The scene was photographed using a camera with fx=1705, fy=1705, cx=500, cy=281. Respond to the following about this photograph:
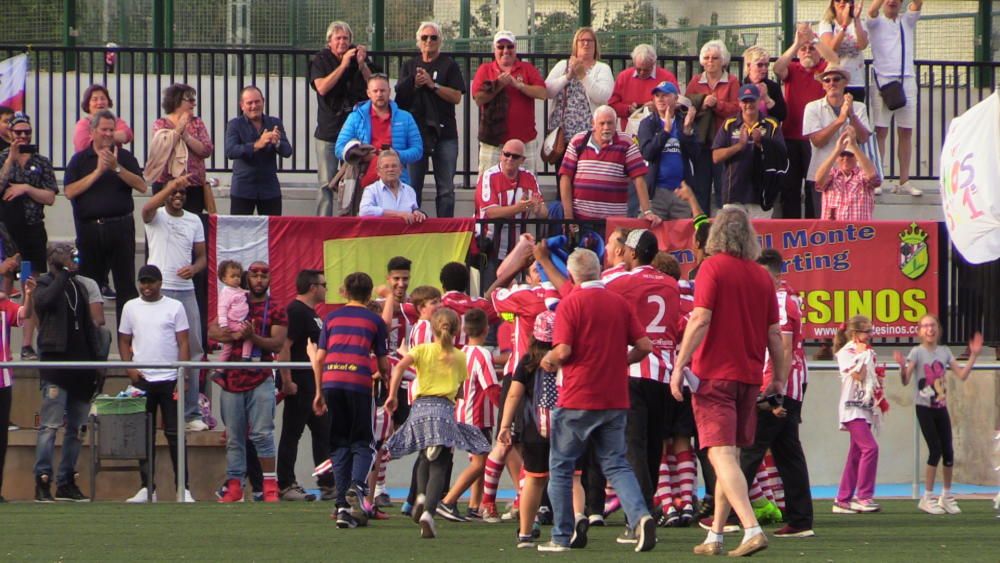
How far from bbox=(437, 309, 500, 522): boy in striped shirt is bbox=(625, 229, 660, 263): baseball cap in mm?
1412

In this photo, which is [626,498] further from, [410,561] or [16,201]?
[16,201]

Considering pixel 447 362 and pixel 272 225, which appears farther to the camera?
pixel 272 225

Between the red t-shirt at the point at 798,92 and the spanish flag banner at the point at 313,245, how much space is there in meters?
4.33

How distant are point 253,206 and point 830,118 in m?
6.01

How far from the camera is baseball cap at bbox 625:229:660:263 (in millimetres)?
11102

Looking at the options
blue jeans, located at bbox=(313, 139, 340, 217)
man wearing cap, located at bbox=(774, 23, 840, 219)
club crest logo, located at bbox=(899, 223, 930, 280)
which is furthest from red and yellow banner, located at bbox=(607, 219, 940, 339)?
blue jeans, located at bbox=(313, 139, 340, 217)

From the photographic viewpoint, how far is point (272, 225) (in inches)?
645

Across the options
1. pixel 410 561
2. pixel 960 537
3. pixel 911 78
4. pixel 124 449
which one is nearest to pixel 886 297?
pixel 911 78

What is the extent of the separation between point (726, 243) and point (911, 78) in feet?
33.2

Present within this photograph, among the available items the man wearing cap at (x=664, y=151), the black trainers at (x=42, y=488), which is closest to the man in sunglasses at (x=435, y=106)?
the man wearing cap at (x=664, y=151)

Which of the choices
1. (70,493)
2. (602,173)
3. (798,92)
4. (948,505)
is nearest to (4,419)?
(70,493)

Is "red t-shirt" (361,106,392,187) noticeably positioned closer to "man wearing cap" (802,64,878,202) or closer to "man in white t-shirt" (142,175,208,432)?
"man in white t-shirt" (142,175,208,432)

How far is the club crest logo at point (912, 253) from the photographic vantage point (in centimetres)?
1719

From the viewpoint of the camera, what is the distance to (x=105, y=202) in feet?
53.0
